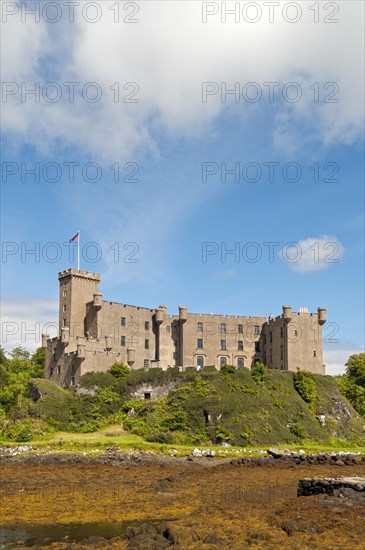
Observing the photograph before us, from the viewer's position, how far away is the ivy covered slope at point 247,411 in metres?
55.4

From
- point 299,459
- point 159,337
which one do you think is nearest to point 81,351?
point 159,337

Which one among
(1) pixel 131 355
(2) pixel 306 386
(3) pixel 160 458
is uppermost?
(1) pixel 131 355

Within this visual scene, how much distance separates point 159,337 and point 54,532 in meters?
56.7

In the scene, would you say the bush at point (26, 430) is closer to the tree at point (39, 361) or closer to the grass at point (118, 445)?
the grass at point (118, 445)

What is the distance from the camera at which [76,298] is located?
74.8 meters

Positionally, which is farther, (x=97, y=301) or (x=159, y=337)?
(x=159, y=337)

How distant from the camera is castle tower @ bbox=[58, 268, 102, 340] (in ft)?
243

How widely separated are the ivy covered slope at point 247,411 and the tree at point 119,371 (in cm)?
492

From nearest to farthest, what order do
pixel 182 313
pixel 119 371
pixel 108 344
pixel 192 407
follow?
pixel 192 407 → pixel 119 371 → pixel 108 344 → pixel 182 313

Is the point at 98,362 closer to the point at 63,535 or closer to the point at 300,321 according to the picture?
the point at 300,321

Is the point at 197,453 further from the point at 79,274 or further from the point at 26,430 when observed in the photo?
the point at 79,274

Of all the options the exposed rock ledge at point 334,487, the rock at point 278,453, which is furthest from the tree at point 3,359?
the exposed rock ledge at point 334,487

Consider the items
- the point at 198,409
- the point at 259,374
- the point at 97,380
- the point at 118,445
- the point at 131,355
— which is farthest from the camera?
the point at 131,355

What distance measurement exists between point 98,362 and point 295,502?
4327cm
